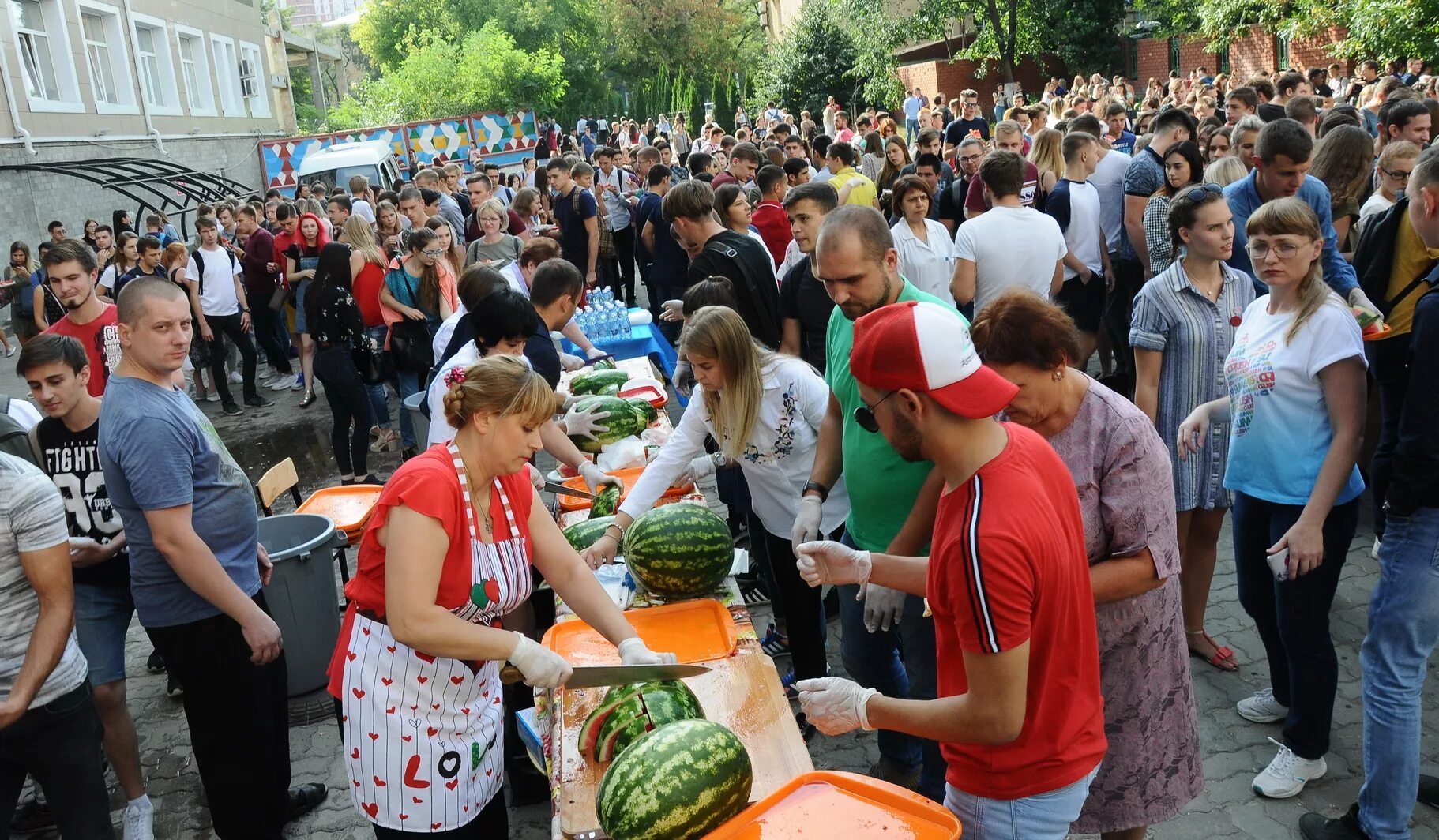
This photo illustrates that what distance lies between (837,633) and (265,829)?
2.79 metres

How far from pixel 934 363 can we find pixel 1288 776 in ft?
9.07

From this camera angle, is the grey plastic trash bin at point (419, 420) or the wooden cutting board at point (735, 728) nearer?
the wooden cutting board at point (735, 728)

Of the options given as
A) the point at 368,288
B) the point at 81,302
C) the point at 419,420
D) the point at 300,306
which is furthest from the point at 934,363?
the point at 300,306

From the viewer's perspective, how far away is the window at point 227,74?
30.3 metres

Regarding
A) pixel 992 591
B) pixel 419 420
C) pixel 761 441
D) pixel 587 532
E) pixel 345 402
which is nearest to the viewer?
pixel 992 591

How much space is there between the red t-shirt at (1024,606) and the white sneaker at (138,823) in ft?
11.3

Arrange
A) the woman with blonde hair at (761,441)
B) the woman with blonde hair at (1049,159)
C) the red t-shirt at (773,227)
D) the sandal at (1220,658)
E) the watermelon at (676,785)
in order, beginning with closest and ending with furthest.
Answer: the watermelon at (676,785)
the woman with blonde hair at (761,441)
the sandal at (1220,658)
the woman with blonde hair at (1049,159)
the red t-shirt at (773,227)

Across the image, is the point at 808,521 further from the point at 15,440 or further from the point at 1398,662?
the point at 15,440

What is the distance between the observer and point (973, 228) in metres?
6.06

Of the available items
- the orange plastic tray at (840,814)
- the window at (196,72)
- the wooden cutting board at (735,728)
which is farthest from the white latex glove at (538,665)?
the window at (196,72)

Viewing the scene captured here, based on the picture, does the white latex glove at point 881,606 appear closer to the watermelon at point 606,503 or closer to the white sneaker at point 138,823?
the watermelon at point 606,503

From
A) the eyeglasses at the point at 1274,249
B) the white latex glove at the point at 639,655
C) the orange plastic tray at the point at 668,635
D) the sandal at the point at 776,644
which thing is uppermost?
the eyeglasses at the point at 1274,249

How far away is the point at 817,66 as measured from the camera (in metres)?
32.9

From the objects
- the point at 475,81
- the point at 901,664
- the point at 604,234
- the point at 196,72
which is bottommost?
the point at 901,664
